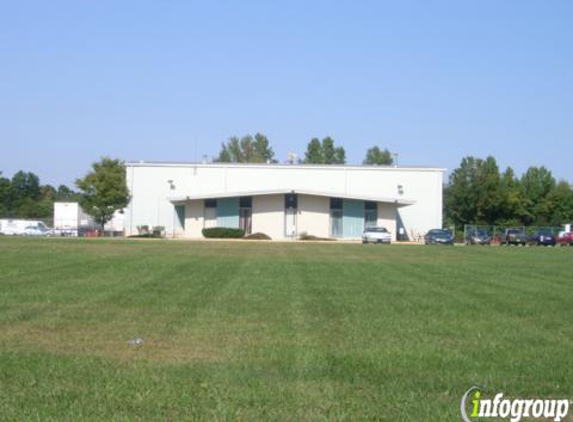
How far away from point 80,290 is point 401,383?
36.8ft

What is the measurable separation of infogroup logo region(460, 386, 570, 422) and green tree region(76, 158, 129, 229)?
70509 millimetres

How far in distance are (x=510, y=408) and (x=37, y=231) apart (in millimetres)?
79299

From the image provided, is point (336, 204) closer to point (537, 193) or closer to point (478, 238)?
point (478, 238)

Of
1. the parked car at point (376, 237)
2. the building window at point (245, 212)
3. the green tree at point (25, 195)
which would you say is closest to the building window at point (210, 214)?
the building window at point (245, 212)

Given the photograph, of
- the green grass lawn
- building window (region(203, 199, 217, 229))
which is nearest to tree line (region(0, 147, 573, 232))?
building window (region(203, 199, 217, 229))

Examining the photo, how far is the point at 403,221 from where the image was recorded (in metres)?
77.6

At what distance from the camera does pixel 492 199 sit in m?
93.1

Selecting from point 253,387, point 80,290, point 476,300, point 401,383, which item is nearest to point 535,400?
point 401,383

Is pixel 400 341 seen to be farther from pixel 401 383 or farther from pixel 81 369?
pixel 81 369

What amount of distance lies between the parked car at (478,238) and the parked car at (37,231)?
4149 centimetres

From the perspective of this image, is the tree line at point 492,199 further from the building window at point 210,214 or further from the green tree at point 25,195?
the green tree at point 25,195

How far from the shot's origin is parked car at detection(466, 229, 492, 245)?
71438 millimetres

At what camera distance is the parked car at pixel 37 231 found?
266 feet

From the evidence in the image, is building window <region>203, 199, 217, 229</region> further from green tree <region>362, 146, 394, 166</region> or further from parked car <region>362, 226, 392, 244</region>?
green tree <region>362, 146, 394, 166</region>
